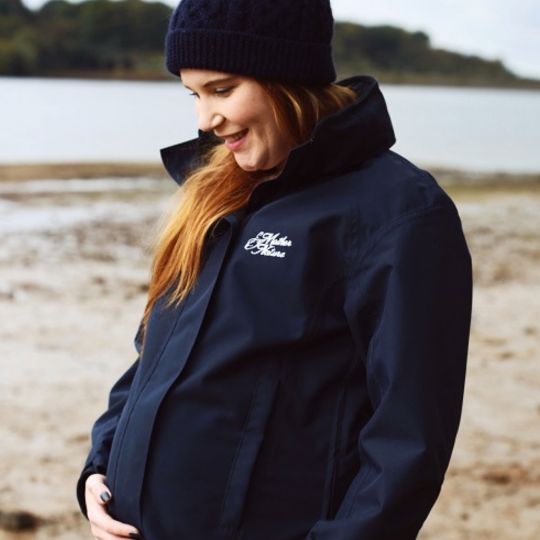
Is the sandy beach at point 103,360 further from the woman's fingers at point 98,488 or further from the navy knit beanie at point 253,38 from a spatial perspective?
the navy knit beanie at point 253,38

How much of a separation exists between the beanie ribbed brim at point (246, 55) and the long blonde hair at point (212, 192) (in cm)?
3

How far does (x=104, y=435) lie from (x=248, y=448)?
48 centimetres

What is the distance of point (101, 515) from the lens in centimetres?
175

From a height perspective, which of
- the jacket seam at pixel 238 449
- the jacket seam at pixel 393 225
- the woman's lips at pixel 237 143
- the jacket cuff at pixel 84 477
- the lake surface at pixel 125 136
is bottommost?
the lake surface at pixel 125 136

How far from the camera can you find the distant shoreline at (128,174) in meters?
15.1

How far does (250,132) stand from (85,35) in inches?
2474

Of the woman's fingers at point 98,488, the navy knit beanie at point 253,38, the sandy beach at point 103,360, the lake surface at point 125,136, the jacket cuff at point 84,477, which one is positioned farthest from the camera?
the lake surface at point 125,136

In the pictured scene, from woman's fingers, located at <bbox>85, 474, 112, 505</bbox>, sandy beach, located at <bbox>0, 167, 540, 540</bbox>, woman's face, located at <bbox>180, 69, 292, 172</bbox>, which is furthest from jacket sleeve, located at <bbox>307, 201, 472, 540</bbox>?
sandy beach, located at <bbox>0, 167, 540, 540</bbox>

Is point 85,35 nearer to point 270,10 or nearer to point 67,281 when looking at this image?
point 67,281

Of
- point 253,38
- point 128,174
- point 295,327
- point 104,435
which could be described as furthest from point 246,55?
point 128,174

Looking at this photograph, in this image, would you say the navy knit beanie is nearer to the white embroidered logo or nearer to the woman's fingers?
the white embroidered logo

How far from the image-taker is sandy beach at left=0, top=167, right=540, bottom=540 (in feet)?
12.7

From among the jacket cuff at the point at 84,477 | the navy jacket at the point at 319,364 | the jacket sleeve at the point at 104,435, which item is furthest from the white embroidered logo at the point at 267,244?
the jacket cuff at the point at 84,477

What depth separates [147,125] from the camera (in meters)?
35.0
